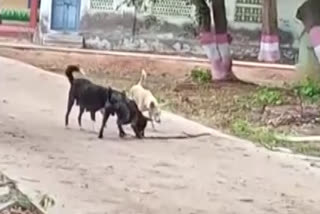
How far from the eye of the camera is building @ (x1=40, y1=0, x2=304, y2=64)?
80.6ft

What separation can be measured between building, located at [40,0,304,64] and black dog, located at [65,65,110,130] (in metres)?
12.8

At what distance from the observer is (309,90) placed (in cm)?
1526

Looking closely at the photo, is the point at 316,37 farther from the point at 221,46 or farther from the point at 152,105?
the point at 152,105

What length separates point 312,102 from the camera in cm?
1462

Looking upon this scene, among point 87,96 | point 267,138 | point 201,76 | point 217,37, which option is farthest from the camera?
point 201,76

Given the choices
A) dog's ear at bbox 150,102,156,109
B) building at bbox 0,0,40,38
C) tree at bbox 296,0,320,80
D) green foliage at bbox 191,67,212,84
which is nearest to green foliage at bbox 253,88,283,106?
tree at bbox 296,0,320,80

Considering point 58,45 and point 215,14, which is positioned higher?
point 215,14

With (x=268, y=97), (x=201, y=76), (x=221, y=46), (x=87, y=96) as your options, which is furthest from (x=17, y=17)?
(x=87, y=96)

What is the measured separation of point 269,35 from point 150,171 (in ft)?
48.6

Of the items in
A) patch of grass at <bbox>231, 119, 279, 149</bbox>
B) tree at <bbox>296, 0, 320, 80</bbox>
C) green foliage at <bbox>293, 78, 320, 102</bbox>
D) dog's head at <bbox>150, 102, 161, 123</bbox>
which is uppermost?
tree at <bbox>296, 0, 320, 80</bbox>

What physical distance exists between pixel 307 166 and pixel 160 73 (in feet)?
35.3

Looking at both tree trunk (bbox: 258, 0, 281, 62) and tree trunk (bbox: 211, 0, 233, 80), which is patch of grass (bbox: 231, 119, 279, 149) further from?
tree trunk (bbox: 258, 0, 281, 62)

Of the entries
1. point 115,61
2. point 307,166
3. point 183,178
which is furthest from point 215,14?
point 183,178

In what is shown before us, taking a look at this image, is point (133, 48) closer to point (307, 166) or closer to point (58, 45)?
point (58, 45)
